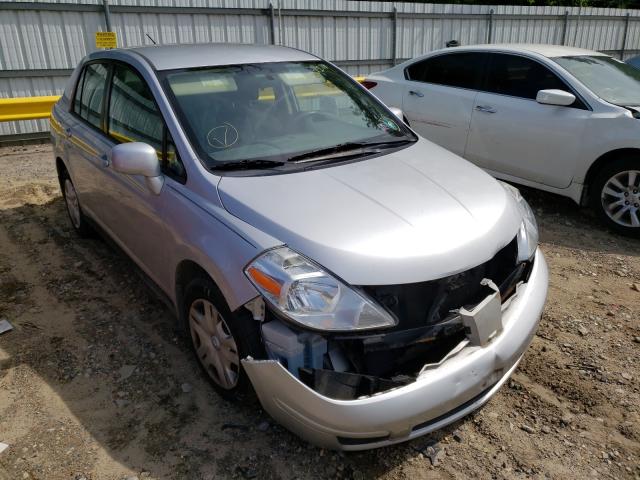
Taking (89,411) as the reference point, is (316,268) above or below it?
above

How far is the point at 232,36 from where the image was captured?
9.93 metres

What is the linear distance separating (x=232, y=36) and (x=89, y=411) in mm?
8520

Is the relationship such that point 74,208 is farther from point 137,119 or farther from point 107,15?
point 107,15

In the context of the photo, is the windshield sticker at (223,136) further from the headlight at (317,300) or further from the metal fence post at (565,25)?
the metal fence post at (565,25)

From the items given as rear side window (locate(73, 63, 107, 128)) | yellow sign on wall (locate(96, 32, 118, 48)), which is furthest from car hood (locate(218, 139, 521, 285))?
yellow sign on wall (locate(96, 32, 118, 48))

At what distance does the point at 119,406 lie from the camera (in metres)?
2.82

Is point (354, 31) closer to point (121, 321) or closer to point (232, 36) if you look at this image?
point (232, 36)

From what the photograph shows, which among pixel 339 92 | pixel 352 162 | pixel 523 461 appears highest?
pixel 339 92

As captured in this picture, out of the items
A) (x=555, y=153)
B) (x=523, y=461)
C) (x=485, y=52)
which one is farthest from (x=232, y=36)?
(x=523, y=461)

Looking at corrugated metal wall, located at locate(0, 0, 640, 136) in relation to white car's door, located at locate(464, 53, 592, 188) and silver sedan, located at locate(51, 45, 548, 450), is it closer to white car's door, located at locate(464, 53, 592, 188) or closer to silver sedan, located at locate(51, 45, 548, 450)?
white car's door, located at locate(464, 53, 592, 188)

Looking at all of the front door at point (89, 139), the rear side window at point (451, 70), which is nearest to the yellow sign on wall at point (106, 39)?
the front door at point (89, 139)

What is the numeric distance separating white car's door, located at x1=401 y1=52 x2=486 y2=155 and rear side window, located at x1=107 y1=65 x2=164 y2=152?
11.8 ft

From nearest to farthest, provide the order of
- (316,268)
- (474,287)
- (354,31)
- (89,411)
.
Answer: (316,268) → (474,287) → (89,411) → (354,31)

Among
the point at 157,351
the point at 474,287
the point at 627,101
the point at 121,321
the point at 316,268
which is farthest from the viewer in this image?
the point at 627,101
